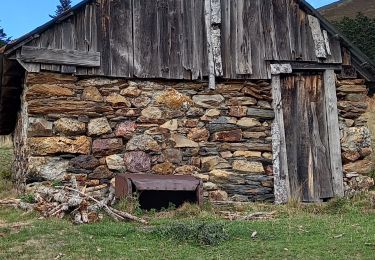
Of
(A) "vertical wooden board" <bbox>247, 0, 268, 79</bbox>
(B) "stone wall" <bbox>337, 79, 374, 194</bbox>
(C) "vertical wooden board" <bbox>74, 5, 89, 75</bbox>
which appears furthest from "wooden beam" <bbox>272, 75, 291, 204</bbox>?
(C) "vertical wooden board" <bbox>74, 5, 89, 75</bbox>

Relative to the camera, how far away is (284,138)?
370 inches

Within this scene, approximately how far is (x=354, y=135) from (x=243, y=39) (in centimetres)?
268

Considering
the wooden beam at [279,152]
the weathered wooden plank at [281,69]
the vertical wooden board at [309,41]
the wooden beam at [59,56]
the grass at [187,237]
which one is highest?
the vertical wooden board at [309,41]

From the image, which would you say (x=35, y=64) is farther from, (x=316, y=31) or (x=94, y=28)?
(x=316, y=31)

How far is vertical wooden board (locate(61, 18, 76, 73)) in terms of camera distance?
8.54 meters

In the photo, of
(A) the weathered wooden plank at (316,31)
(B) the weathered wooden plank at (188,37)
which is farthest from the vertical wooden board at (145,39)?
(A) the weathered wooden plank at (316,31)

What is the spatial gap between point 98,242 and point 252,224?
7.04 ft

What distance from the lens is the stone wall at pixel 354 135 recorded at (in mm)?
9516

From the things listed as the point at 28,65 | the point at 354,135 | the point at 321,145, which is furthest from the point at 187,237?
the point at 354,135

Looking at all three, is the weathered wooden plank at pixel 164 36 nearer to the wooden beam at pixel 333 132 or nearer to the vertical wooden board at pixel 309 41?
the vertical wooden board at pixel 309 41

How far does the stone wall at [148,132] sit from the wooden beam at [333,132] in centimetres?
112

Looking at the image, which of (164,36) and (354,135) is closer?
(164,36)

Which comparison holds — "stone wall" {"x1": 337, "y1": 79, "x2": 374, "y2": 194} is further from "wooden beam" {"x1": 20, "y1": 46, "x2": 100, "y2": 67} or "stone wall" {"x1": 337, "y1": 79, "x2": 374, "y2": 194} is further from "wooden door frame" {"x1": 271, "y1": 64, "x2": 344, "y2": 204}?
"wooden beam" {"x1": 20, "y1": 46, "x2": 100, "y2": 67}

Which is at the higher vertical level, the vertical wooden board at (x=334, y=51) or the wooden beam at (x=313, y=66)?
the vertical wooden board at (x=334, y=51)
